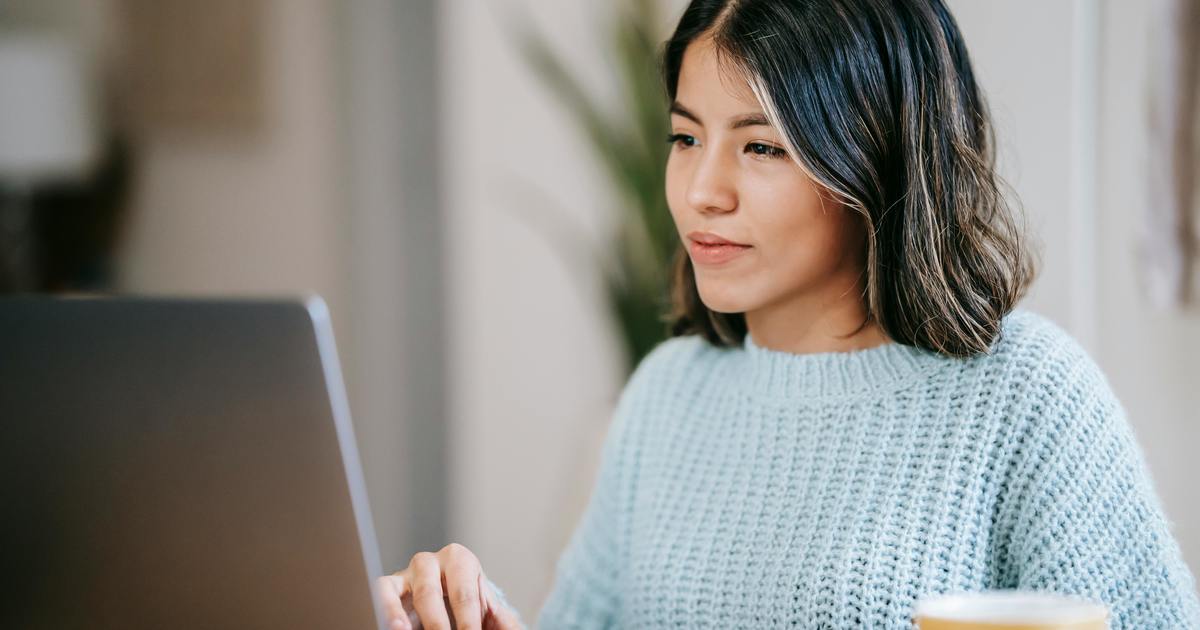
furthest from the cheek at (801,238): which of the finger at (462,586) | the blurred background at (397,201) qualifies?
the blurred background at (397,201)

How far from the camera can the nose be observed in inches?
42.5

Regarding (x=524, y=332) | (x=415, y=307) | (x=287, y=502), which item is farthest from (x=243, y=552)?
(x=415, y=307)

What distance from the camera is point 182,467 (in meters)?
0.65

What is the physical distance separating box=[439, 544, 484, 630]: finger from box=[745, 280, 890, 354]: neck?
1.45ft

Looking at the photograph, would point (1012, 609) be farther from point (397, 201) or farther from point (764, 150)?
point (397, 201)

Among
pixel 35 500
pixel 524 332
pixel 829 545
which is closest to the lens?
pixel 35 500

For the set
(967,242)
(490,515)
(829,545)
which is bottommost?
(490,515)

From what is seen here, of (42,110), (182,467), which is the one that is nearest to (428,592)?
(182,467)

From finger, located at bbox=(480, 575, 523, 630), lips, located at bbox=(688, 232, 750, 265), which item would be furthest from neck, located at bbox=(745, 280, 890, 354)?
finger, located at bbox=(480, 575, 523, 630)

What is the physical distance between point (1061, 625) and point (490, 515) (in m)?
2.25

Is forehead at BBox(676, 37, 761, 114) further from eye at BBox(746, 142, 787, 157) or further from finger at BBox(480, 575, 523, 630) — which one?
finger at BBox(480, 575, 523, 630)

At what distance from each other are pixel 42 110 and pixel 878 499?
2517 mm

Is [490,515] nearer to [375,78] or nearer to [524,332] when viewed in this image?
[524,332]

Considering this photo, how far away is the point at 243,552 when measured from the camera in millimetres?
658
